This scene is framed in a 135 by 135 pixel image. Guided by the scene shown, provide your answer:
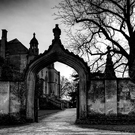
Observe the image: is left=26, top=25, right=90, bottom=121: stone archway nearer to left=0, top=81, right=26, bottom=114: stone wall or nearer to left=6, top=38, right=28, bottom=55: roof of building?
left=0, top=81, right=26, bottom=114: stone wall

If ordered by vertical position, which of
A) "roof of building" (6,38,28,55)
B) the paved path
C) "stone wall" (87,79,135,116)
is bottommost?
the paved path

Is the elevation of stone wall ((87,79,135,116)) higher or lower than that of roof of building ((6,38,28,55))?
lower

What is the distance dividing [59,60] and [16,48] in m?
33.6

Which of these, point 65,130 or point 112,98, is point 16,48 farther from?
point 65,130

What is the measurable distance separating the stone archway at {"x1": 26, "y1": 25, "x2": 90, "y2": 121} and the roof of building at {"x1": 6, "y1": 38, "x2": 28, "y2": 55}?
31586 millimetres

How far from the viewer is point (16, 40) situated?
48.6 meters

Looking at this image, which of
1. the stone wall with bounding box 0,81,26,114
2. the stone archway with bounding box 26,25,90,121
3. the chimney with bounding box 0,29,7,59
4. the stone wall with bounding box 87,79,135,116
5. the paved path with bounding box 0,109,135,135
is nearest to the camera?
the paved path with bounding box 0,109,135,135

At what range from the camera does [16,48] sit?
154 feet

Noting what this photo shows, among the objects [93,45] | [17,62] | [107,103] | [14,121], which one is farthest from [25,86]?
[17,62]

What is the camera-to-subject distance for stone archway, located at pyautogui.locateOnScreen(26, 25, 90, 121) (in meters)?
14.5

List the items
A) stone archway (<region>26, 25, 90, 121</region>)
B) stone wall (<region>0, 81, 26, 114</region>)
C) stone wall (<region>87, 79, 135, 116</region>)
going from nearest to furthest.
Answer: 1. stone wall (<region>87, 79, 135, 116</region>)
2. stone wall (<region>0, 81, 26, 114</region>)
3. stone archway (<region>26, 25, 90, 121</region>)

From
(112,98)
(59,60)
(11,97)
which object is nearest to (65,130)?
(112,98)

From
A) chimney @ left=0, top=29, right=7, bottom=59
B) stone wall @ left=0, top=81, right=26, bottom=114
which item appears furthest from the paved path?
chimney @ left=0, top=29, right=7, bottom=59

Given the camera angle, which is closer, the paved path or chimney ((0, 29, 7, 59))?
the paved path
